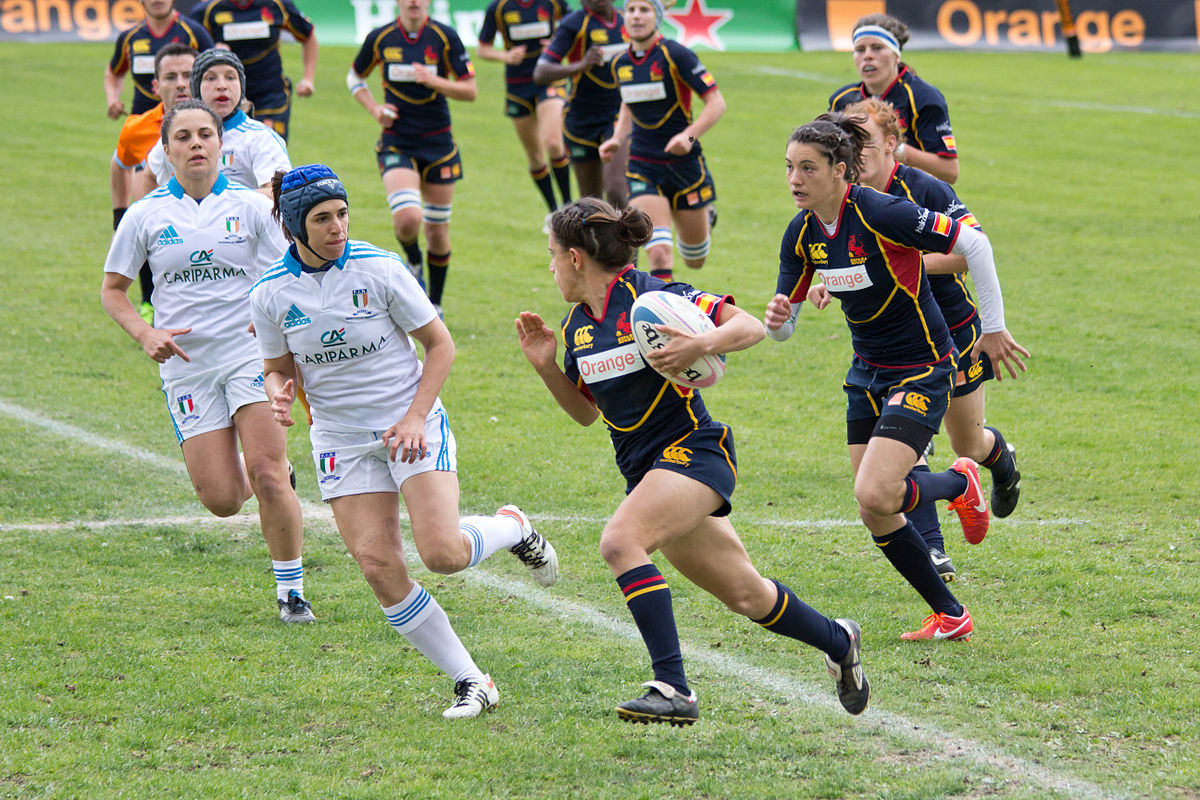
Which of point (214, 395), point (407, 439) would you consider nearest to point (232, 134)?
point (214, 395)

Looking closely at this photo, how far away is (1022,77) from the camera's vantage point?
24.7 metres

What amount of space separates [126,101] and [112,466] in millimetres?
14073

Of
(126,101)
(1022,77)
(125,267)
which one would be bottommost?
(1022,77)

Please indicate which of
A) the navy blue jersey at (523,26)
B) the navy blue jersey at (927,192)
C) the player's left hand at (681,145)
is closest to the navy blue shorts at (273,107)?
the navy blue jersey at (523,26)

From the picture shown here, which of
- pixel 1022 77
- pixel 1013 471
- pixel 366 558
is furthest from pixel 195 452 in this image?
pixel 1022 77

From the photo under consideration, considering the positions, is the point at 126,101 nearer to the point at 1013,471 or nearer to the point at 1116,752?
the point at 1013,471

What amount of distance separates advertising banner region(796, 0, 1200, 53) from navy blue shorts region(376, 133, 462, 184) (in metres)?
16.5

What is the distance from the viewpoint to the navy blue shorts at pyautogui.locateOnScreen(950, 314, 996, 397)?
632cm

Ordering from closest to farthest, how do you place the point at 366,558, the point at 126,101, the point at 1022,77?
the point at 366,558 < the point at 126,101 < the point at 1022,77

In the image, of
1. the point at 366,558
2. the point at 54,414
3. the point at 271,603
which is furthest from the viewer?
the point at 54,414

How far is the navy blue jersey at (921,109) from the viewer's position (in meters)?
7.79

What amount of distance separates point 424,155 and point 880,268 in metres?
7.08

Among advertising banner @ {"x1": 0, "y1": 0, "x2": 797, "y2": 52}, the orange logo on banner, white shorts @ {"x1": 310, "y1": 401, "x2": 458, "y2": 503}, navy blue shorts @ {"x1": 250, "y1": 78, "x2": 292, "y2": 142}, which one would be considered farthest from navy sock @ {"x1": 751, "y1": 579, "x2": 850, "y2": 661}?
the orange logo on banner

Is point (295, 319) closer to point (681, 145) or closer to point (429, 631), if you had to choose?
point (429, 631)
